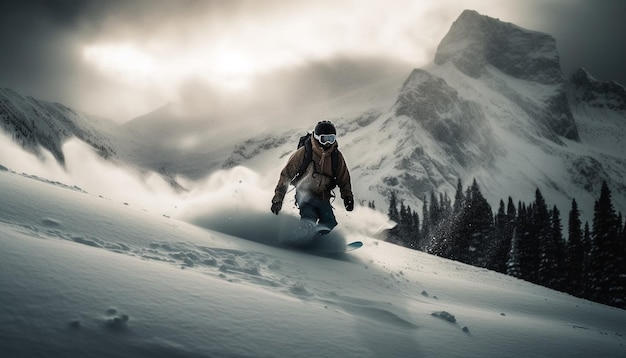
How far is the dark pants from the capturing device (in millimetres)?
Result: 7852

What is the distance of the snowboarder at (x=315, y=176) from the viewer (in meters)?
7.66

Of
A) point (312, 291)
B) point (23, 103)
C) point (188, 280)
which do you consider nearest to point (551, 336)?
point (312, 291)

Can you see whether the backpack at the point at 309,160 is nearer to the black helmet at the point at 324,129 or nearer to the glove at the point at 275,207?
the black helmet at the point at 324,129

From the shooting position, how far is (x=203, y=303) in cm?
246

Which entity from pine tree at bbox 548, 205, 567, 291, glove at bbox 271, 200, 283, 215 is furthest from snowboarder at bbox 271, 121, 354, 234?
pine tree at bbox 548, 205, 567, 291

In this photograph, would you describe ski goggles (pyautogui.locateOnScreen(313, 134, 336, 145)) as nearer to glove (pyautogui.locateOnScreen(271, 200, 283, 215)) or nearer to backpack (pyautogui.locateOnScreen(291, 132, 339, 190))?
backpack (pyautogui.locateOnScreen(291, 132, 339, 190))

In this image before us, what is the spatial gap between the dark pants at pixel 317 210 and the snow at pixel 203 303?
1.73m

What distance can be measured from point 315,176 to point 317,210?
0.73m

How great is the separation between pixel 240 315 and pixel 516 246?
151 ft

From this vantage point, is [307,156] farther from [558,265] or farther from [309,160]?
[558,265]

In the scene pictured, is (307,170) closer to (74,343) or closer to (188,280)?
(188,280)

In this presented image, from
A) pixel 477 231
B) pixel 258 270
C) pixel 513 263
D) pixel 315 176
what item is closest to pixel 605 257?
pixel 513 263

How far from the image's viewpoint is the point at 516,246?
41.9 meters

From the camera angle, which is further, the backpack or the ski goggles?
the backpack
